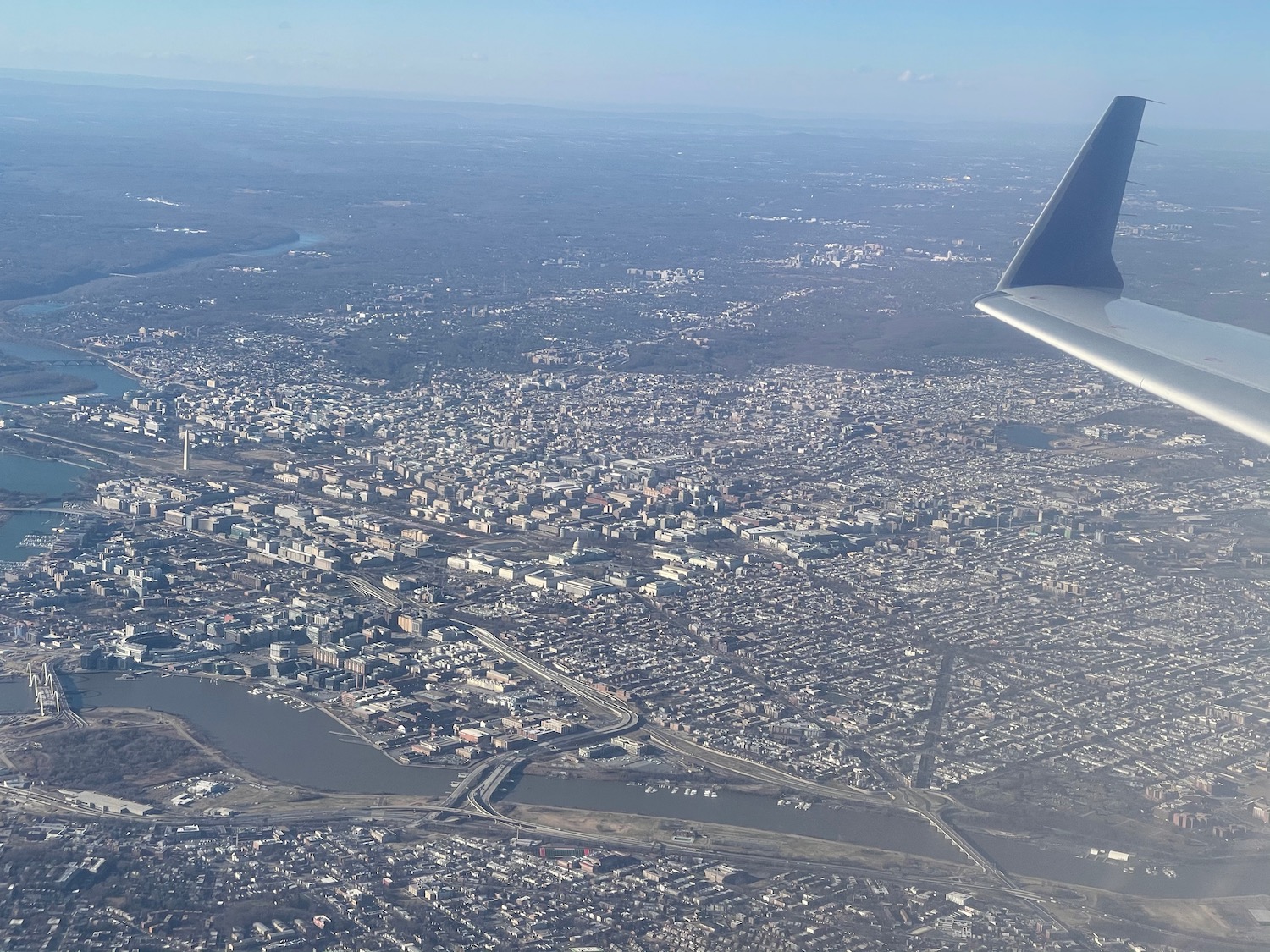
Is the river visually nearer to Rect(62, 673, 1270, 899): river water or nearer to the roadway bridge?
the roadway bridge

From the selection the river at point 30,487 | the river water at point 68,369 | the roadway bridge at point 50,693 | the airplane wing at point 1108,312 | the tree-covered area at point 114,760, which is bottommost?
the river water at point 68,369

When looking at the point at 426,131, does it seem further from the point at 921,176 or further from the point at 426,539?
the point at 426,539

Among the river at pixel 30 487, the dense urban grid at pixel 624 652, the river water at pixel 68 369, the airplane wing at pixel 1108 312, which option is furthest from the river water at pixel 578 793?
the river water at pixel 68 369

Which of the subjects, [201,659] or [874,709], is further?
[201,659]

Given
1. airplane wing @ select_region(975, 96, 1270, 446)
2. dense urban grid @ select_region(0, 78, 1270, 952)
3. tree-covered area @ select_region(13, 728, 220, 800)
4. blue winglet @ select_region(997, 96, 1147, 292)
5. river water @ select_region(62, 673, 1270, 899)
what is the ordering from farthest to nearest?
tree-covered area @ select_region(13, 728, 220, 800), river water @ select_region(62, 673, 1270, 899), dense urban grid @ select_region(0, 78, 1270, 952), blue winglet @ select_region(997, 96, 1147, 292), airplane wing @ select_region(975, 96, 1270, 446)

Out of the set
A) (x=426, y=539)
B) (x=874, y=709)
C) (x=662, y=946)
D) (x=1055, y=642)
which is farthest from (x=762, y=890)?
(x=426, y=539)

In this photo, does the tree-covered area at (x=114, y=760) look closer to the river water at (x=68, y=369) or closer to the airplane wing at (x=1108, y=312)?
the airplane wing at (x=1108, y=312)

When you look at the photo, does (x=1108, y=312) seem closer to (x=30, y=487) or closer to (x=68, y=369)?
(x=30, y=487)

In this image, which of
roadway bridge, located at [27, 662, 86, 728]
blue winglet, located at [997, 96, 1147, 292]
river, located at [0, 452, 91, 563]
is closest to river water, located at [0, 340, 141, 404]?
river, located at [0, 452, 91, 563]

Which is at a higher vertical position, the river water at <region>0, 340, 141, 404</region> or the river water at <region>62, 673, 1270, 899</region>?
the river water at <region>62, 673, 1270, 899</region>
